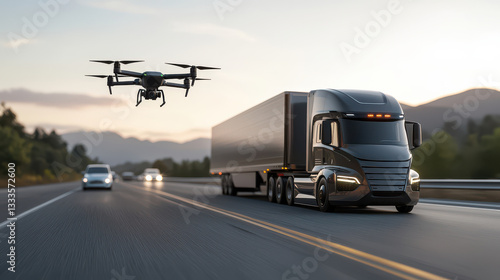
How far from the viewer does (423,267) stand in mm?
7152

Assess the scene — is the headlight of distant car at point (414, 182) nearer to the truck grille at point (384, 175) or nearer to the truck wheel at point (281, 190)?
the truck grille at point (384, 175)

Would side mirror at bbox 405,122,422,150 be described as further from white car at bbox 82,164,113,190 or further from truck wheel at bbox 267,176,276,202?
white car at bbox 82,164,113,190

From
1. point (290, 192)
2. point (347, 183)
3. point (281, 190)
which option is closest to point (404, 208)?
point (347, 183)

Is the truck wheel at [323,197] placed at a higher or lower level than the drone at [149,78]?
lower

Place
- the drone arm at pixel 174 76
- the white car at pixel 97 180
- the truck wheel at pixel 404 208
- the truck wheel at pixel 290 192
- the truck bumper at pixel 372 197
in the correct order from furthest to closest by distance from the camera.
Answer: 1. the white car at pixel 97 180
2. the drone arm at pixel 174 76
3. the truck wheel at pixel 290 192
4. the truck wheel at pixel 404 208
5. the truck bumper at pixel 372 197

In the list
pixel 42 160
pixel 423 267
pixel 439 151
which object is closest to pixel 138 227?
pixel 423 267

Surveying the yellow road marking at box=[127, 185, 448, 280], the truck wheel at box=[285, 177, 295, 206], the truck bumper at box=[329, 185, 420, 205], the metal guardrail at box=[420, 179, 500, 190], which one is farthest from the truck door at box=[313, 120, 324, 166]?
the metal guardrail at box=[420, 179, 500, 190]

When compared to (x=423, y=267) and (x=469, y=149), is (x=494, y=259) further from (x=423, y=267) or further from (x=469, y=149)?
(x=469, y=149)

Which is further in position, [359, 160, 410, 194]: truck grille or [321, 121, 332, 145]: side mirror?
[321, 121, 332, 145]: side mirror

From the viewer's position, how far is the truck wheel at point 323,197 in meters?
16.4

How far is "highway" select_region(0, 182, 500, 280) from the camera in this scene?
22.8ft

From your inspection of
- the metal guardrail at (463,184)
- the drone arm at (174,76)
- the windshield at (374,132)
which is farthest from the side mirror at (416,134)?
the drone arm at (174,76)

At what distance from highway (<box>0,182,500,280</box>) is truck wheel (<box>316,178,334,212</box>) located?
121 cm

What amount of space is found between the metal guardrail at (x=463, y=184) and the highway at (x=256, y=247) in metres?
3.88
